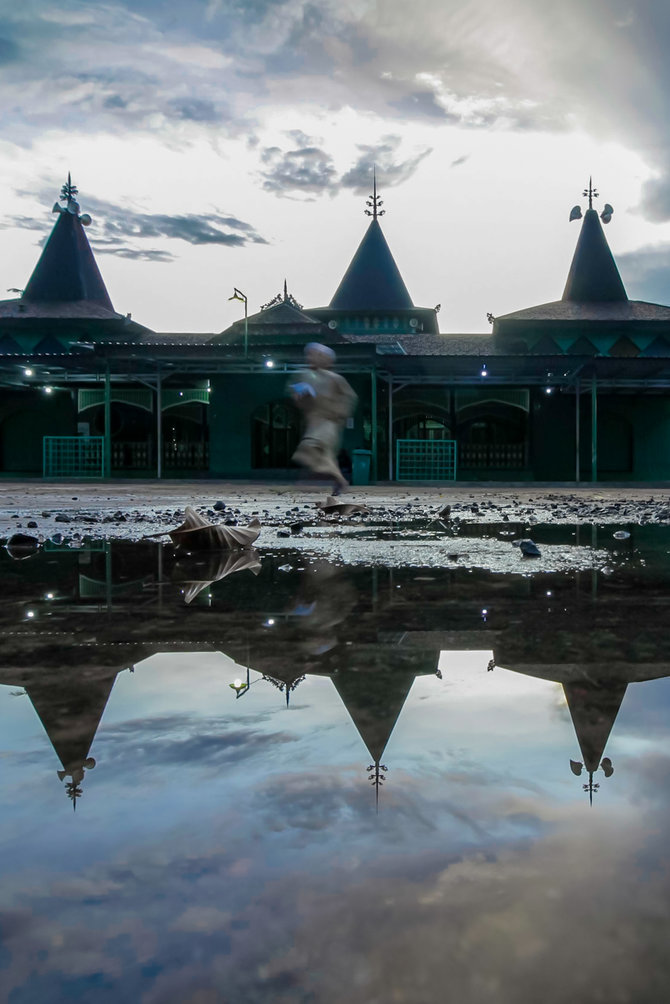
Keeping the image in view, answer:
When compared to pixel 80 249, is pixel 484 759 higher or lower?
lower

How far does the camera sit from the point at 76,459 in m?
25.4

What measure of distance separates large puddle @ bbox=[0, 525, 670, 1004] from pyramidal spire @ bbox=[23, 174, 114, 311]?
132 feet

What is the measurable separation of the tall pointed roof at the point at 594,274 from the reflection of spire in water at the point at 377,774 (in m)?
41.0

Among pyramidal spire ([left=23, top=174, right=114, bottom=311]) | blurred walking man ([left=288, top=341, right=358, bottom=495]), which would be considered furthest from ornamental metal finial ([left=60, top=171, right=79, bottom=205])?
blurred walking man ([left=288, top=341, right=358, bottom=495])

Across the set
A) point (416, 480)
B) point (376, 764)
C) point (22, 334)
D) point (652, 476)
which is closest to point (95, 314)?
point (22, 334)

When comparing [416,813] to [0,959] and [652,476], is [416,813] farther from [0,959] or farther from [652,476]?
[652,476]

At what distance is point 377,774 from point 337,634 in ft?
3.80

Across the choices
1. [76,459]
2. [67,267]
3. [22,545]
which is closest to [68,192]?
[67,267]

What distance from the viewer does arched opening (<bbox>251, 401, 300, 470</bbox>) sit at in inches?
1021

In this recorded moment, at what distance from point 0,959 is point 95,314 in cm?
3697

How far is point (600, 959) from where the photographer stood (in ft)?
2.46

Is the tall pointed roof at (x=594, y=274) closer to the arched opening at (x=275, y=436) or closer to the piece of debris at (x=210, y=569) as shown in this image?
the arched opening at (x=275, y=436)

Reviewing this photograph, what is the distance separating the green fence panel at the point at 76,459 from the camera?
2523 centimetres

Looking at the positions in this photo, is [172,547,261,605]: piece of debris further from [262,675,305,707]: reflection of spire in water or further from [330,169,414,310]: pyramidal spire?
[330,169,414,310]: pyramidal spire
